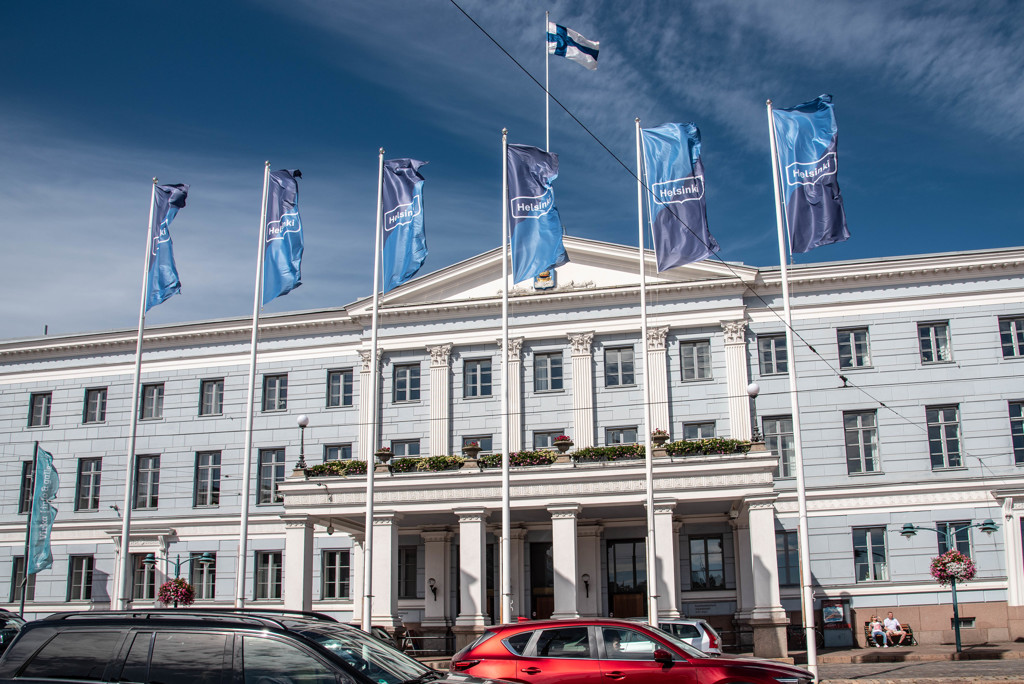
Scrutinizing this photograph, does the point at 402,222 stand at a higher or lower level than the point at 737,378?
higher

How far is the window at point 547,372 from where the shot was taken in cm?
3928

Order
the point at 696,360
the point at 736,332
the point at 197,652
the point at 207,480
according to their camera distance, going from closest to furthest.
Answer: the point at 197,652, the point at 736,332, the point at 696,360, the point at 207,480

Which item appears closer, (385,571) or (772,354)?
(385,571)

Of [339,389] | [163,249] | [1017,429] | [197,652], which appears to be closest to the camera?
[197,652]

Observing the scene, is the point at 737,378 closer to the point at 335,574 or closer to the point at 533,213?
the point at 533,213

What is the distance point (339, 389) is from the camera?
41.9 m

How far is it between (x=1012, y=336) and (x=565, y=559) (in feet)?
65.0

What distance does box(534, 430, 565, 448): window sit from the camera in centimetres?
3881

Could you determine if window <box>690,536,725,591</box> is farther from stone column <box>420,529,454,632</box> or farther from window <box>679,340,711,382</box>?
stone column <box>420,529,454,632</box>

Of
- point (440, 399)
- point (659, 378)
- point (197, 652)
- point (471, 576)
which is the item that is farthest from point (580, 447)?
point (197, 652)

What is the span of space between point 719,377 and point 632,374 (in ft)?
11.4

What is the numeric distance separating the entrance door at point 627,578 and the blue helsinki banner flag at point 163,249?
62.2 feet

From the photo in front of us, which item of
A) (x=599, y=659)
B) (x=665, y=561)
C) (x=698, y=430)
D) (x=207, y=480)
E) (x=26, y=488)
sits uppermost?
(x=698, y=430)

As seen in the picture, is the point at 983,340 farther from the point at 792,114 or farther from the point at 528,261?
the point at 528,261
